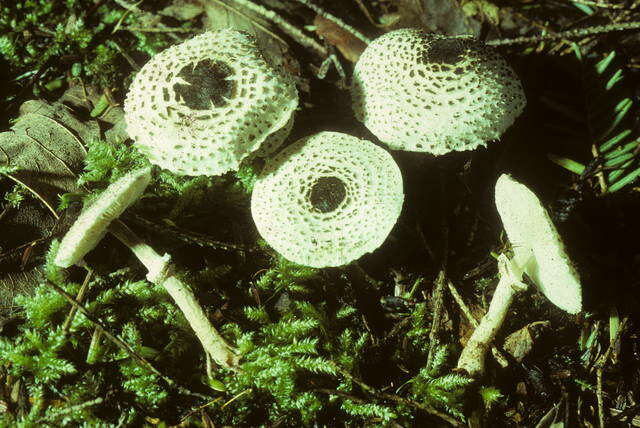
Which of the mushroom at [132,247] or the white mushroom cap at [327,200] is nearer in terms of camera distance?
the mushroom at [132,247]

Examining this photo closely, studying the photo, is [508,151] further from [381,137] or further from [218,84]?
[218,84]

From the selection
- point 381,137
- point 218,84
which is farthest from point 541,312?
point 218,84

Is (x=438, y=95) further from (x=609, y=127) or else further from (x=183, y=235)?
(x=183, y=235)

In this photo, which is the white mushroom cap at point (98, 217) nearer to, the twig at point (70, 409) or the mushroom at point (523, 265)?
the twig at point (70, 409)

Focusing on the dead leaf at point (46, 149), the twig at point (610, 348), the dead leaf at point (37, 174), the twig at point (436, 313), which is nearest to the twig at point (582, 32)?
the twig at point (436, 313)

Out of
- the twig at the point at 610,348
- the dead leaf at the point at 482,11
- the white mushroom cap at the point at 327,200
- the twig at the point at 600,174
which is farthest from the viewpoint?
the dead leaf at the point at 482,11

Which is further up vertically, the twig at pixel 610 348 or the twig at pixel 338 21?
the twig at pixel 338 21
